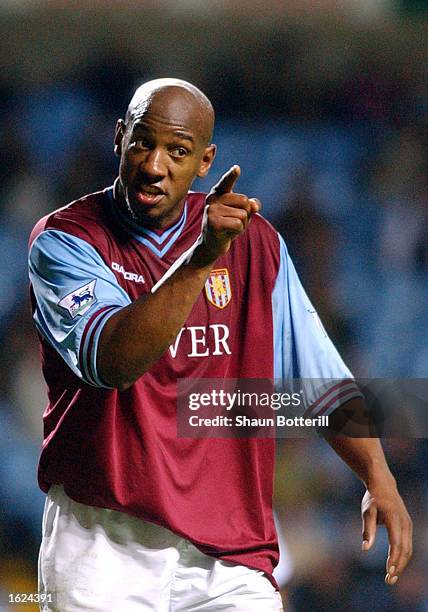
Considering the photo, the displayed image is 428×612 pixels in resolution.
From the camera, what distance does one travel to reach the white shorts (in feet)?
5.36

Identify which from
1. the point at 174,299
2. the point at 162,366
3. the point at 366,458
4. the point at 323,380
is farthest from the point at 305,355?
the point at 174,299

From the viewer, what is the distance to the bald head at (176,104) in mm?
1658

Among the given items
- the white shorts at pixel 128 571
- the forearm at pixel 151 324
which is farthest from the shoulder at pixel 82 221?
the white shorts at pixel 128 571

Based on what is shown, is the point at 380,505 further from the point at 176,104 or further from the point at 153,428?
the point at 176,104

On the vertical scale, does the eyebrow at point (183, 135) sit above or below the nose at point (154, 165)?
above

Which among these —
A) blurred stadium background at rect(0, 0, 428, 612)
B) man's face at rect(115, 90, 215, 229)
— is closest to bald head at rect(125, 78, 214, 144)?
man's face at rect(115, 90, 215, 229)

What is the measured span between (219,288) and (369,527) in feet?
1.70

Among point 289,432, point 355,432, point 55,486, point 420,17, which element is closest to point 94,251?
point 55,486

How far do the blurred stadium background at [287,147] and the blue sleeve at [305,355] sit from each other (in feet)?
4.43

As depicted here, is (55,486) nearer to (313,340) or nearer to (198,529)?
(198,529)

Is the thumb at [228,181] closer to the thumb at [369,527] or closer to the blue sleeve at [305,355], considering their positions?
the blue sleeve at [305,355]

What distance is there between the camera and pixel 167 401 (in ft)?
5.53

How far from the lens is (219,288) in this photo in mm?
1788

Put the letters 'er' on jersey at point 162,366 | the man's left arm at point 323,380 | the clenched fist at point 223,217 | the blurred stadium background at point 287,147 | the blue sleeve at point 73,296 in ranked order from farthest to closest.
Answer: the blurred stadium background at point 287,147 < the man's left arm at point 323,380 < the letters 'er' on jersey at point 162,366 < the blue sleeve at point 73,296 < the clenched fist at point 223,217
